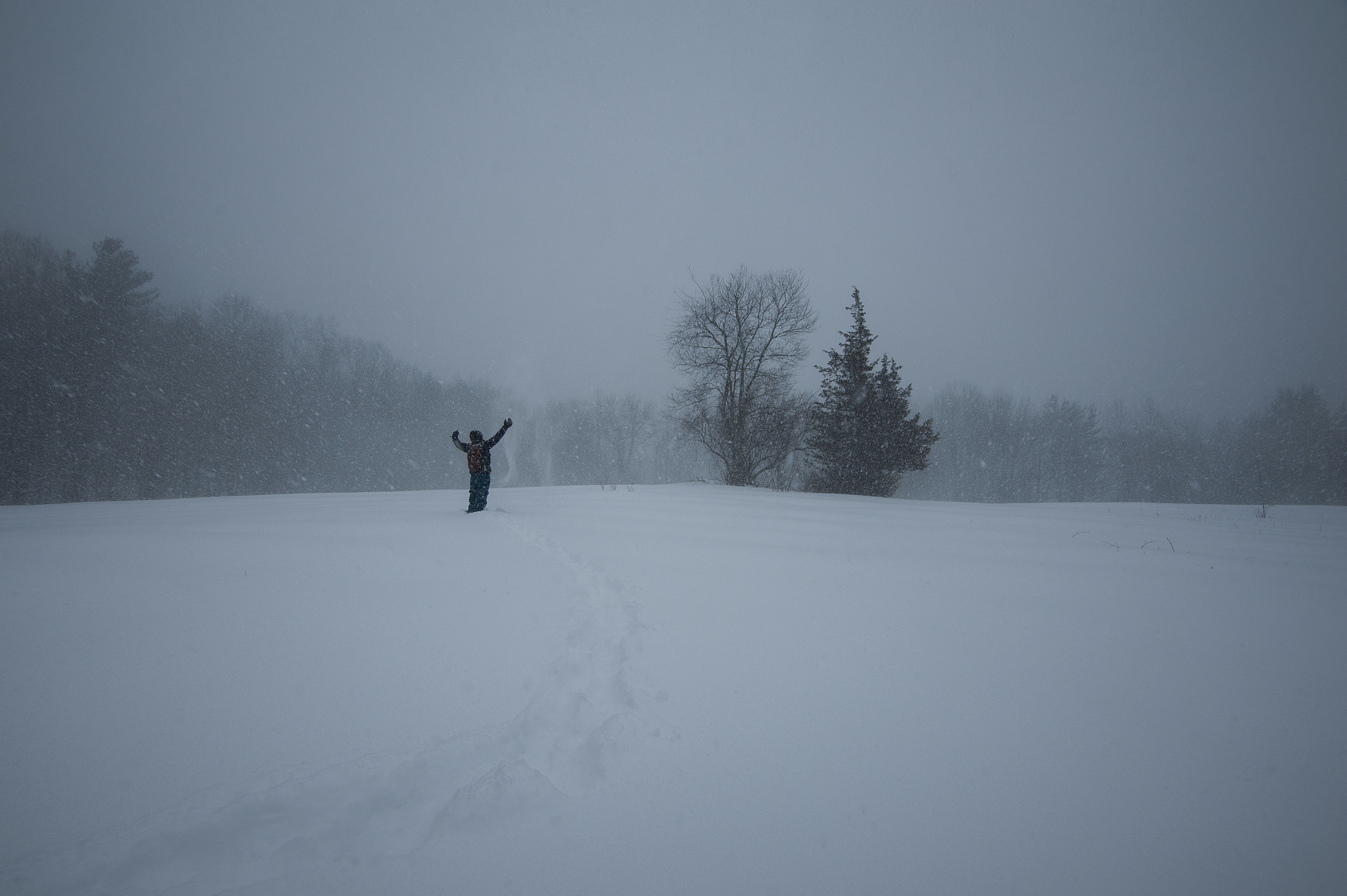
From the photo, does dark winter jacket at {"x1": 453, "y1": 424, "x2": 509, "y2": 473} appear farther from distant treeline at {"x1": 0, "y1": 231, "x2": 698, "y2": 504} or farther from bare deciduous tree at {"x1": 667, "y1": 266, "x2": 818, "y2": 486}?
distant treeline at {"x1": 0, "y1": 231, "x2": 698, "y2": 504}

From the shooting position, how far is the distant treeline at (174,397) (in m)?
20.1

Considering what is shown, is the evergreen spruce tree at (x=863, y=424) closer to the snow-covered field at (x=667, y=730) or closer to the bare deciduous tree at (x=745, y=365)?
the bare deciduous tree at (x=745, y=365)

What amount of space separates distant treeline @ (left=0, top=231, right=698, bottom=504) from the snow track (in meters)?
30.0

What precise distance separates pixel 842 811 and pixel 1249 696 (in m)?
2.34

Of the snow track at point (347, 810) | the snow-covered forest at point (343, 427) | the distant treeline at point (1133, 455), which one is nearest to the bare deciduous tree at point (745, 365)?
the snow-covered forest at point (343, 427)

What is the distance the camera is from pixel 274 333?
99.9ft

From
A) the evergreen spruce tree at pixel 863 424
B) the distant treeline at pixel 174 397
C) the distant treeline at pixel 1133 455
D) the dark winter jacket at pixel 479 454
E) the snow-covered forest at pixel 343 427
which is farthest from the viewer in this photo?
the distant treeline at pixel 1133 455

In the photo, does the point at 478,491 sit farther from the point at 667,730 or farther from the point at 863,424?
the point at 863,424

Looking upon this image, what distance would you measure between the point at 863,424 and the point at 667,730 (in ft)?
56.5

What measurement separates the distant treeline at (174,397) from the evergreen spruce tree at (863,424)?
30.0m

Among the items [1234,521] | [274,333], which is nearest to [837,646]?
[1234,521]

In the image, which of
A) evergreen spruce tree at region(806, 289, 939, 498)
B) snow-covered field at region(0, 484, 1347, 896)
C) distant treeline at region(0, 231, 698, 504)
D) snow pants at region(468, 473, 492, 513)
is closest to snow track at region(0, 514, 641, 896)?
snow-covered field at region(0, 484, 1347, 896)

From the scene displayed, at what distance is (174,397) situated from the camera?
23.7 meters

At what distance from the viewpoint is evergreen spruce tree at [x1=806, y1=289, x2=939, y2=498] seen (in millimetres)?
17609
